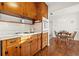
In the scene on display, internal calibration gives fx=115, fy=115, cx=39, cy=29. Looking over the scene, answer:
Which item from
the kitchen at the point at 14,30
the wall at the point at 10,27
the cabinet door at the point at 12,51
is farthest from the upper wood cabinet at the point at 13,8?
the cabinet door at the point at 12,51

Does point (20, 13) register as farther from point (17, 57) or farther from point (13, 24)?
point (17, 57)

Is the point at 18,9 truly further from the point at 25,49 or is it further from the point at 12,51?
the point at 12,51

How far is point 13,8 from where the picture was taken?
288 cm

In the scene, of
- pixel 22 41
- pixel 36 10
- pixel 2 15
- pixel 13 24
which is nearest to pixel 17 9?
pixel 2 15

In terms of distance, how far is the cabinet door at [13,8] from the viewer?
2.63m

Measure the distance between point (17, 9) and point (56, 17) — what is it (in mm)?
6430

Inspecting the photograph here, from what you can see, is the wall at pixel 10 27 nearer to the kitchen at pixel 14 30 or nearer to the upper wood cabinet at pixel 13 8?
the kitchen at pixel 14 30

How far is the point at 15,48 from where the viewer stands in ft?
8.41

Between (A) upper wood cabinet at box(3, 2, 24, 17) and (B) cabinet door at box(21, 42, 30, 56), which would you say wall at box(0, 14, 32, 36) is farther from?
(B) cabinet door at box(21, 42, 30, 56)

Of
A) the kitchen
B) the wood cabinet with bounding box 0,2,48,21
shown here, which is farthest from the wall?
the wood cabinet with bounding box 0,2,48,21

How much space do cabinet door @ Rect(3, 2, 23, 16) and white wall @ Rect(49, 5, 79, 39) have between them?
19.1ft

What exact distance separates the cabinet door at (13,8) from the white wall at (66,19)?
5834 mm

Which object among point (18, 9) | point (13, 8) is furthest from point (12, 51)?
point (18, 9)

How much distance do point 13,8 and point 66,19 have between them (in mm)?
6440
